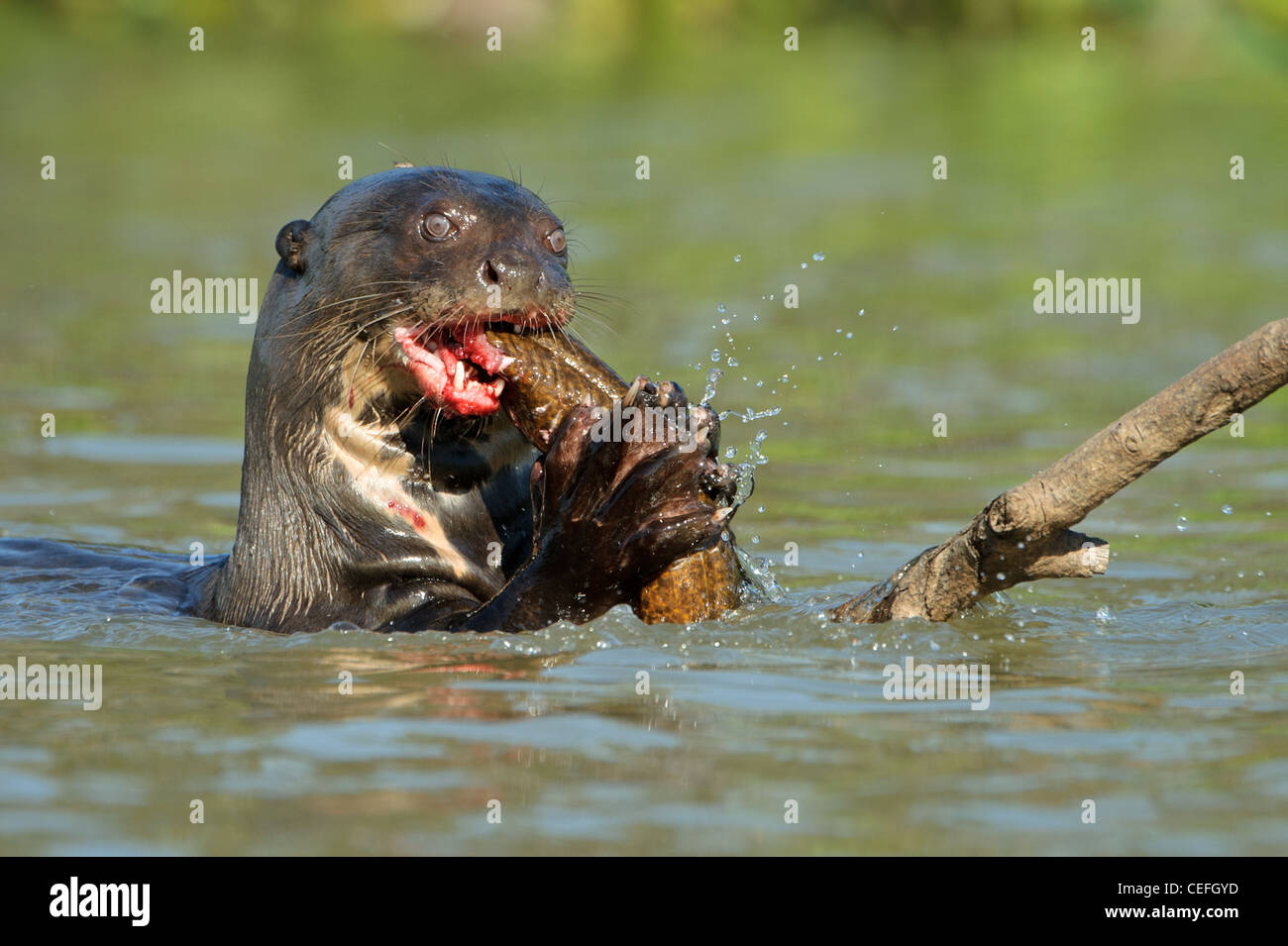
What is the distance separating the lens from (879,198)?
54.8 ft

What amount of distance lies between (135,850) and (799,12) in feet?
78.1

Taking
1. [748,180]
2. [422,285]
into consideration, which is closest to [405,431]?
[422,285]

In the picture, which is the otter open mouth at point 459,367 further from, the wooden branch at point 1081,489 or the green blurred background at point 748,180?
the wooden branch at point 1081,489

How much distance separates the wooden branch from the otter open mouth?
1292mm

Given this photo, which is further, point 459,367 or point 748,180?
point 748,180

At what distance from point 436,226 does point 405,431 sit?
63 centimetres

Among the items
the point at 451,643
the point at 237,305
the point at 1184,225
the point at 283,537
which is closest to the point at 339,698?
the point at 451,643

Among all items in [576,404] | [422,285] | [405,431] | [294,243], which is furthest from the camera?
[294,243]

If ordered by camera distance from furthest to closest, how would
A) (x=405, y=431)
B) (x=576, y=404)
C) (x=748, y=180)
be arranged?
(x=748, y=180), (x=405, y=431), (x=576, y=404)

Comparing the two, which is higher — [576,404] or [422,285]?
[422,285]

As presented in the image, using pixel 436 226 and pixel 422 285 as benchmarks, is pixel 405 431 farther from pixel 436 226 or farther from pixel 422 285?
pixel 436 226

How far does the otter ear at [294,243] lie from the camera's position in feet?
19.4

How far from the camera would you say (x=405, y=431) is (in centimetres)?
575

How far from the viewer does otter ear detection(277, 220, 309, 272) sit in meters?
5.90
